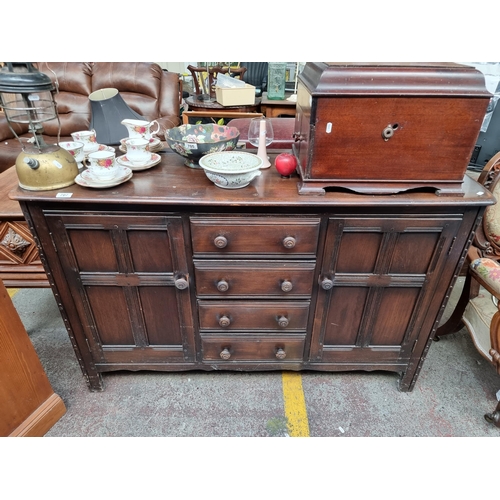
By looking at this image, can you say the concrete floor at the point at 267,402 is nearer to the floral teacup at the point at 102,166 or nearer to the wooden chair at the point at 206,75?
the floral teacup at the point at 102,166

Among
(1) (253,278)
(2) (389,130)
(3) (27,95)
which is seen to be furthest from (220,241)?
(3) (27,95)

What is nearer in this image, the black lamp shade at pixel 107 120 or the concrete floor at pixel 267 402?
the concrete floor at pixel 267 402

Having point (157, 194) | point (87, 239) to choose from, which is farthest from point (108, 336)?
point (157, 194)

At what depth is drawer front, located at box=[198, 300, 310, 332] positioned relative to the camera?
1.62 m

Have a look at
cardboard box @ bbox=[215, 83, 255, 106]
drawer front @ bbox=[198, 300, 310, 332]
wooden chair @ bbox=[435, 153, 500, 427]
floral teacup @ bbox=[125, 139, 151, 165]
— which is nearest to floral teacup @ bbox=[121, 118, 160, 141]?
floral teacup @ bbox=[125, 139, 151, 165]

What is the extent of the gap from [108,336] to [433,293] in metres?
1.61

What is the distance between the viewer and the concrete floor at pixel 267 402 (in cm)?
172

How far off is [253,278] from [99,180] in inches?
30.3

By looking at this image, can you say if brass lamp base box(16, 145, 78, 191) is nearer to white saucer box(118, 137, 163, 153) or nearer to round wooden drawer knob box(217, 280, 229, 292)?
white saucer box(118, 137, 163, 153)

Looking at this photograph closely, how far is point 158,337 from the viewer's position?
1.73 metres

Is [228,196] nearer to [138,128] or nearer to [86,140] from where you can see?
[138,128]

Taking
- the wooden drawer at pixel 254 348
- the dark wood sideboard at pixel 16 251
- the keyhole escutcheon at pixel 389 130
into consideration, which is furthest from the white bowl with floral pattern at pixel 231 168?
the dark wood sideboard at pixel 16 251

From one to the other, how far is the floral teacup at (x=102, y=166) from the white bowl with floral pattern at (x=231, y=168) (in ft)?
1.20

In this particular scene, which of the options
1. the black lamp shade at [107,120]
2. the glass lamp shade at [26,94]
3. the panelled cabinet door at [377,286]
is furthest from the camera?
the black lamp shade at [107,120]
